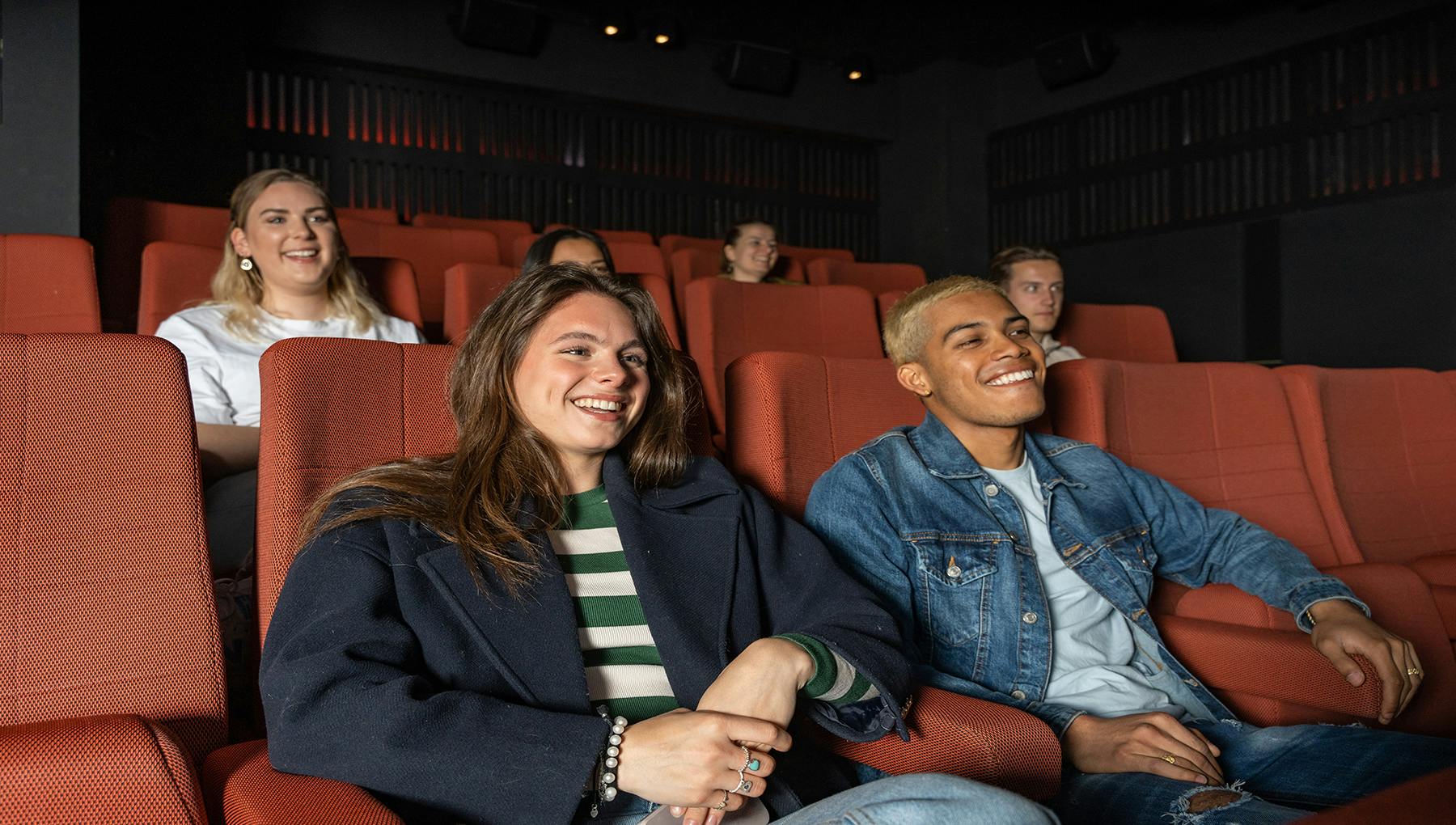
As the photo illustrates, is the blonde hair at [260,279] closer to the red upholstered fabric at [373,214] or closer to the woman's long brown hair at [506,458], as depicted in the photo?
the woman's long brown hair at [506,458]

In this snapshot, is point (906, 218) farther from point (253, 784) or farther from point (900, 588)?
point (253, 784)

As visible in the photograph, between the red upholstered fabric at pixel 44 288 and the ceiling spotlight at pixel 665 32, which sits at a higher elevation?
the ceiling spotlight at pixel 665 32

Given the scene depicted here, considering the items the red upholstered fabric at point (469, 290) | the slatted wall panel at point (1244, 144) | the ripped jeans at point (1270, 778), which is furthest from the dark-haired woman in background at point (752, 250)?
the ripped jeans at point (1270, 778)

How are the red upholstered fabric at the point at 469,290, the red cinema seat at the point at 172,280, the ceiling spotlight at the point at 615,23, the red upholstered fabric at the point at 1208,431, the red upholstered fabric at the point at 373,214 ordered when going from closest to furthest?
the red upholstered fabric at the point at 1208,431, the red cinema seat at the point at 172,280, the red upholstered fabric at the point at 469,290, the red upholstered fabric at the point at 373,214, the ceiling spotlight at the point at 615,23

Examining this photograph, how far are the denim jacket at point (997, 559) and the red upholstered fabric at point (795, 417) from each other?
0.48 feet

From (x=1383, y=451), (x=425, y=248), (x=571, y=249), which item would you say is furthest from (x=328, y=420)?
(x=425, y=248)

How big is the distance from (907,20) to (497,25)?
2418 millimetres

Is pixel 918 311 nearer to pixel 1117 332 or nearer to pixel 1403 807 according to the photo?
pixel 1403 807

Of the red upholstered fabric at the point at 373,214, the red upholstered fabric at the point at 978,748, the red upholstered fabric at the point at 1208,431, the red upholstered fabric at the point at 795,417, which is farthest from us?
the red upholstered fabric at the point at 373,214

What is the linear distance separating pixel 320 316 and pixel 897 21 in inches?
195

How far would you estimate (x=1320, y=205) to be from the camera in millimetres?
5242

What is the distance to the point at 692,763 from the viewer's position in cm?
94

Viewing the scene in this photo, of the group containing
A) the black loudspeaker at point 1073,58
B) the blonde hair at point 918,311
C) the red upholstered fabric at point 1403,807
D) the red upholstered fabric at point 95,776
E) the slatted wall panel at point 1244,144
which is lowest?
the red upholstered fabric at point 95,776

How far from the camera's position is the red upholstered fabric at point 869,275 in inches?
183
